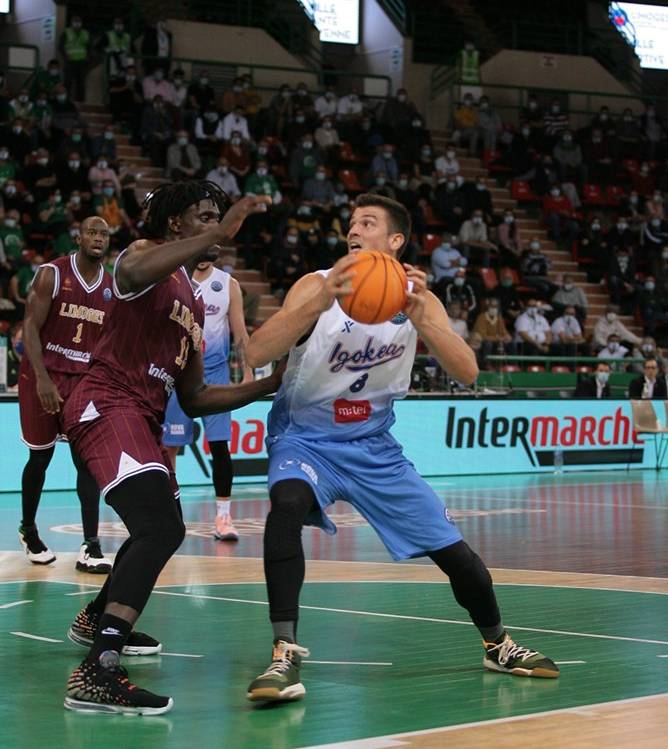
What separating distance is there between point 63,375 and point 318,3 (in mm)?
24447

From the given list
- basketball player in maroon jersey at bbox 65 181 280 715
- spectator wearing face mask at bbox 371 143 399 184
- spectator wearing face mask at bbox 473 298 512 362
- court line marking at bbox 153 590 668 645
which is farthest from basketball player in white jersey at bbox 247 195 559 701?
spectator wearing face mask at bbox 371 143 399 184

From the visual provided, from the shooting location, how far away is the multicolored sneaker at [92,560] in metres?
9.15

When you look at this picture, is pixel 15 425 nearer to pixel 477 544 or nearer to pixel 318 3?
pixel 477 544

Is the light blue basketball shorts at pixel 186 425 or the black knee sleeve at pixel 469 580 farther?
the light blue basketball shorts at pixel 186 425

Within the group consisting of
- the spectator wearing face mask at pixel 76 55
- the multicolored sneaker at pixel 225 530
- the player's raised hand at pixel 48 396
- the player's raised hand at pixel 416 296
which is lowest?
the multicolored sneaker at pixel 225 530

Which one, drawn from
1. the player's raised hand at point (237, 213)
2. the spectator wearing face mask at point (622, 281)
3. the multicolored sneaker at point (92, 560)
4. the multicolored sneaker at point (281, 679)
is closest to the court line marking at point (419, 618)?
the multicolored sneaker at point (92, 560)

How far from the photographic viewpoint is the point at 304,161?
25734 millimetres

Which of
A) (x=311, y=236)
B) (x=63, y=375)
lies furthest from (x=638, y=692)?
(x=311, y=236)

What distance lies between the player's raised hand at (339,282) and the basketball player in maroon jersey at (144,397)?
0.38 m

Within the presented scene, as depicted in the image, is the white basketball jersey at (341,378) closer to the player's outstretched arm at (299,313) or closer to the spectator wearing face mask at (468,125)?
the player's outstretched arm at (299,313)

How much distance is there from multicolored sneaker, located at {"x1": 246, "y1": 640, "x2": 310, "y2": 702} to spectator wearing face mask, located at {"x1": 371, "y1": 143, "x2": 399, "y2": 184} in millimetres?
21485

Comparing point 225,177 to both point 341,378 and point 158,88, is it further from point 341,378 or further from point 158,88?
point 341,378

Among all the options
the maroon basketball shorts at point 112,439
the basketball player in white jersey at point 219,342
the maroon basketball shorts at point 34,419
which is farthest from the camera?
the basketball player in white jersey at point 219,342

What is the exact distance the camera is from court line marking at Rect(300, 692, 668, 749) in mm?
4691
